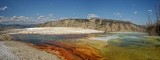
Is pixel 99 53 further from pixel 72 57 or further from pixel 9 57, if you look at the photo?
pixel 9 57

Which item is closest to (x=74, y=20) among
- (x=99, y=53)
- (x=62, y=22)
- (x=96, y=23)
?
(x=62, y=22)

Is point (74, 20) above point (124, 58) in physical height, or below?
above

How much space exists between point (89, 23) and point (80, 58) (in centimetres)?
12371

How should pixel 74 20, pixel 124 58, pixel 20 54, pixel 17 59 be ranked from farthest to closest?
pixel 74 20
pixel 124 58
pixel 20 54
pixel 17 59

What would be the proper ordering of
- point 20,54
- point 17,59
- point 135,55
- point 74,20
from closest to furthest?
point 17,59, point 20,54, point 135,55, point 74,20

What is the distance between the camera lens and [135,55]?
2042 centimetres

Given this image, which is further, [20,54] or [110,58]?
[110,58]

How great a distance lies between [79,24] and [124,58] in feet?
412

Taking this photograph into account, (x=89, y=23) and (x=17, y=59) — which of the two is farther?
(x=89, y=23)

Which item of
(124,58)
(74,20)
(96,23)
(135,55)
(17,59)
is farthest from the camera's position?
(74,20)

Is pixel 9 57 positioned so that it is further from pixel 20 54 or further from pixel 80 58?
pixel 80 58

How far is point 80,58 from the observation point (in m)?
19.3

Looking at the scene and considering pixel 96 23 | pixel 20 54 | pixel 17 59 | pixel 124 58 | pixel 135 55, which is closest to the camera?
pixel 17 59

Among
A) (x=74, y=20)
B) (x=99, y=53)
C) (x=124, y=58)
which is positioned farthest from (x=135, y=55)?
(x=74, y=20)
